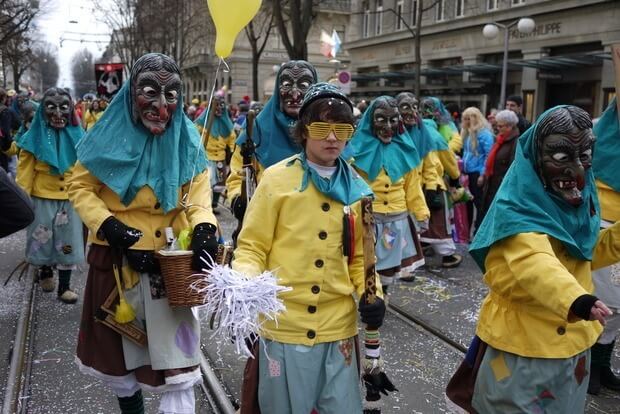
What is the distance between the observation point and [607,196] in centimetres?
414

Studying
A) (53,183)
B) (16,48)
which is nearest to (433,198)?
(53,183)

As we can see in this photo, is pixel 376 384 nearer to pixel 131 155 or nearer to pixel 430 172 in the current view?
pixel 131 155

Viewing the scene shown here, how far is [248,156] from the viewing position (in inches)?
198

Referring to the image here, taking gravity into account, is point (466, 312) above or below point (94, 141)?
below

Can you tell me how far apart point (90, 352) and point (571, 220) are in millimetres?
2508

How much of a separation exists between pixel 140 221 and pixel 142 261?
0.24m

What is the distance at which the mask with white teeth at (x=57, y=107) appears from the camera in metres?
5.83

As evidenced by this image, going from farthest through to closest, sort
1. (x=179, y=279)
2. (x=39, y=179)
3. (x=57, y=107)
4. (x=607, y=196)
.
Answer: (x=39, y=179) < (x=57, y=107) < (x=607, y=196) < (x=179, y=279)

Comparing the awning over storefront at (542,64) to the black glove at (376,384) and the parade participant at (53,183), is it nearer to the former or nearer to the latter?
the parade participant at (53,183)

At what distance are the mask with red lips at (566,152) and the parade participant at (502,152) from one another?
4.47 meters

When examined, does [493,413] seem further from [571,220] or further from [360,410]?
[571,220]

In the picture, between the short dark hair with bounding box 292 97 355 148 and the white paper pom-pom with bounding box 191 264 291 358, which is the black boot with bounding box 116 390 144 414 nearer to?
the white paper pom-pom with bounding box 191 264 291 358

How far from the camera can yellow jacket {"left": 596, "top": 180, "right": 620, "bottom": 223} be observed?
13.4 ft

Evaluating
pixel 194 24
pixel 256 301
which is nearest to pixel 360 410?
pixel 256 301
